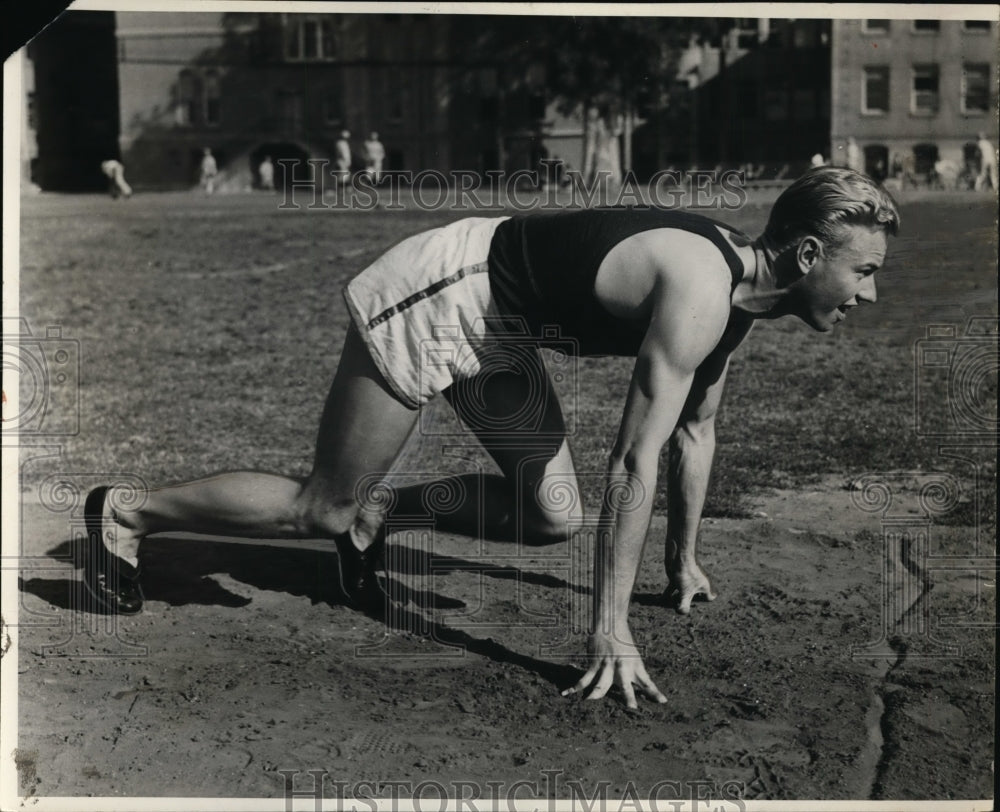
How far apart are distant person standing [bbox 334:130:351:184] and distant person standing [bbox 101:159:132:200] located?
2.24 meters

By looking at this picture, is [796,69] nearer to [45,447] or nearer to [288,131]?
[288,131]

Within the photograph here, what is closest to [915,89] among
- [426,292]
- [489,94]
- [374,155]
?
[489,94]

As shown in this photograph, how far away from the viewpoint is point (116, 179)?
9766 millimetres

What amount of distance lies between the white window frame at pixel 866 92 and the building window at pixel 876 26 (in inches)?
8.1

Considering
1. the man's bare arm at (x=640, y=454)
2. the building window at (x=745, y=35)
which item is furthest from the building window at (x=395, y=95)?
the man's bare arm at (x=640, y=454)

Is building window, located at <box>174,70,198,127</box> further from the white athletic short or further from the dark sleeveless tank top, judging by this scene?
the dark sleeveless tank top

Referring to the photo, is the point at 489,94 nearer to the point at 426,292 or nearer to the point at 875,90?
the point at 875,90

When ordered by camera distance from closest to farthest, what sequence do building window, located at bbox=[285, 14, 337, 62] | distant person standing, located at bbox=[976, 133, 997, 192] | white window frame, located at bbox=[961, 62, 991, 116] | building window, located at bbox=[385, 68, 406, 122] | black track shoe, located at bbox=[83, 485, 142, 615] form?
1. black track shoe, located at bbox=[83, 485, 142, 615]
2. white window frame, located at bbox=[961, 62, 991, 116]
3. distant person standing, located at bbox=[976, 133, 997, 192]
4. building window, located at bbox=[285, 14, 337, 62]
5. building window, located at bbox=[385, 68, 406, 122]

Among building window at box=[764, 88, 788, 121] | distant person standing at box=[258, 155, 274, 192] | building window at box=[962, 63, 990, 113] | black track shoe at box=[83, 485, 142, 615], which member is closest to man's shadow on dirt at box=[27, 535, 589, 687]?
black track shoe at box=[83, 485, 142, 615]

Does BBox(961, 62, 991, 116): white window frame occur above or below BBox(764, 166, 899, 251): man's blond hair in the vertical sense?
above

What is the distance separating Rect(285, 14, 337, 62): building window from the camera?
7.23 metres

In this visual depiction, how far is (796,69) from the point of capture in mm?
7297

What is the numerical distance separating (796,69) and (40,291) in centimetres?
595

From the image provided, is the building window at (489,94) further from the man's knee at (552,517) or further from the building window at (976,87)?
the man's knee at (552,517)
